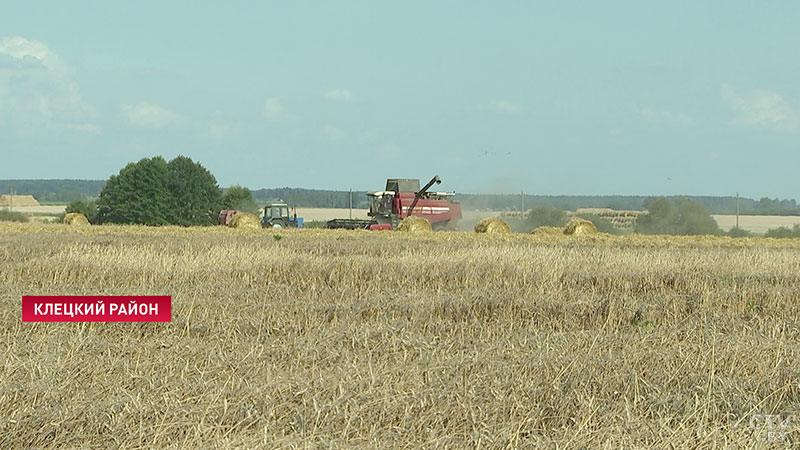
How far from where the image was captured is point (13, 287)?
12.2 metres

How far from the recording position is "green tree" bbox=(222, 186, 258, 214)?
282 feet

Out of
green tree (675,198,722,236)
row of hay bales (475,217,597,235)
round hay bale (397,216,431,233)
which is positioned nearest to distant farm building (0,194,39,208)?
green tree (675,198,722,236)

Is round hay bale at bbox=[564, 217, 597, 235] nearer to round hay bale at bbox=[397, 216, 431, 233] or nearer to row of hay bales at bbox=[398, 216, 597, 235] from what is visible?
row of hay bales at bbox=[398, 216, 597, 235]

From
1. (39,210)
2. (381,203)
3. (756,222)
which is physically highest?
(381,203)

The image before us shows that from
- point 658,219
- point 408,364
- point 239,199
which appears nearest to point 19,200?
point 239,199

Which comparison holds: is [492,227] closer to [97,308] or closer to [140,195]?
[97,308]

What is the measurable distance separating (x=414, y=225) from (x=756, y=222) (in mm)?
41601

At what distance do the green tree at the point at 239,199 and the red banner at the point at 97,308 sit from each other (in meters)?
72.6

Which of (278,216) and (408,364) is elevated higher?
(278,216)

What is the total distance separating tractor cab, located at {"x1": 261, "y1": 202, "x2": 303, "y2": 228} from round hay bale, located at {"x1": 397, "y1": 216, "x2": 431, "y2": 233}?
9199 millimetres

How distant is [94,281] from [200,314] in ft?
13.7

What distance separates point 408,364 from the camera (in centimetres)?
756

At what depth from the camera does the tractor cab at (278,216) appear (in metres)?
41.4

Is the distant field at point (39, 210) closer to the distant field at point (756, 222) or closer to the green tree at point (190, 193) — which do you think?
the green tree at point (190, 193)
